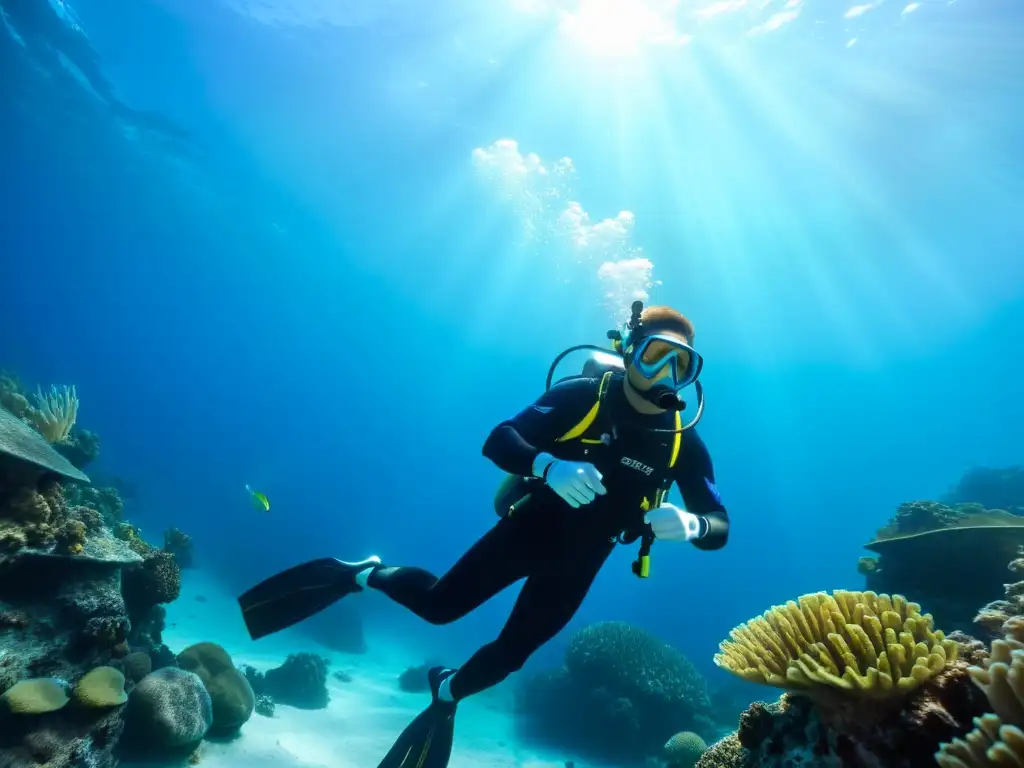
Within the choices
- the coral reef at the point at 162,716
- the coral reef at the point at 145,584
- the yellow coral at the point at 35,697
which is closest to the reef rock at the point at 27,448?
the coral reef at the point at 145,584

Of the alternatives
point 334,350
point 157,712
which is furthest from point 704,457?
point 334,350

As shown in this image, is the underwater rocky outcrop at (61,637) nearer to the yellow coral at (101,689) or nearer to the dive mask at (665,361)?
the yellow coral at (101,689)

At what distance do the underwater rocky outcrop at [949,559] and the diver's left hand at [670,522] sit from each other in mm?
5469

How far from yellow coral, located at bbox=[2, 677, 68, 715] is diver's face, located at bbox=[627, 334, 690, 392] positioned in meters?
5.55

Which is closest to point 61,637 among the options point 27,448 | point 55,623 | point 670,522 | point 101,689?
point 55,623

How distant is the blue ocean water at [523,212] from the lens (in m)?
23.0

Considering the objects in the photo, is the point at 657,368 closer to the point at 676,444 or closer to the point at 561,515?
the point at 676,444

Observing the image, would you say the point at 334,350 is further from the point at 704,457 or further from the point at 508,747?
the point at 704,457

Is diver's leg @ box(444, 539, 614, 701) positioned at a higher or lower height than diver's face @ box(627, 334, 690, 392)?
lower

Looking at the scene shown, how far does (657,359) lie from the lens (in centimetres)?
387

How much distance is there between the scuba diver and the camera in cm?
388

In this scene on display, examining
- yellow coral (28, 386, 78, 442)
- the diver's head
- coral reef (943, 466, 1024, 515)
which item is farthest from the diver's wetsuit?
coral reef (943, 466, 1024, 515)

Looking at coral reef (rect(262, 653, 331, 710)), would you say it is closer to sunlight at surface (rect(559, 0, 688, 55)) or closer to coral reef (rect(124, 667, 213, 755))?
coral reef (rect(124, 667, 213, 755))

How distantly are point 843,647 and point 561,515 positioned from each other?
214 cm
